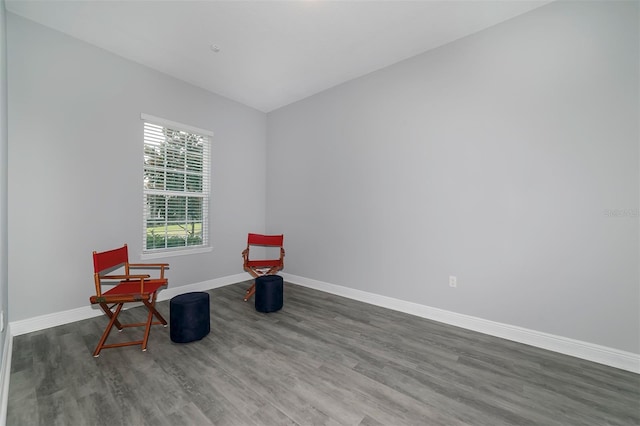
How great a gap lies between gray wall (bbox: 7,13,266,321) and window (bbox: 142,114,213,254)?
0.13m

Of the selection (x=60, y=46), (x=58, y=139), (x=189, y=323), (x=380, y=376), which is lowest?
(x=380, y=376)

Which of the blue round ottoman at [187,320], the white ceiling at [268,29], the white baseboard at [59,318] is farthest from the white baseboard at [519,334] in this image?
the white ceiling at [268,29]

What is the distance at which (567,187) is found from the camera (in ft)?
7.39

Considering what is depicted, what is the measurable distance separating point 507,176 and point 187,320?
345 cm

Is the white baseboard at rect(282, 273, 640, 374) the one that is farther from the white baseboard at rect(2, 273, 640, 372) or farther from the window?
the window

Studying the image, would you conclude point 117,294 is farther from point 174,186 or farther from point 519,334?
point 519,334

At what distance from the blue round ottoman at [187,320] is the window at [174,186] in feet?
4.77

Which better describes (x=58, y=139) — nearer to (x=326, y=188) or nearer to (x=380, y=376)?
(x=326, y=188)

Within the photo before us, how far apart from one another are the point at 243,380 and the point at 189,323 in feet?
2.83

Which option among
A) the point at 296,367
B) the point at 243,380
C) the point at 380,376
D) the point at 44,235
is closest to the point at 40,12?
the point at 44,235

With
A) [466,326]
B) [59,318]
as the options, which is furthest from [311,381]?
[59,318]

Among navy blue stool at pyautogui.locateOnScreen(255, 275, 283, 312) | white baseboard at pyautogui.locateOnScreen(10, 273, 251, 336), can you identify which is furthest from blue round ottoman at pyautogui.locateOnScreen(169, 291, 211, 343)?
white baseboard at pyautogui.locateOnScreen(10, 273, 251, 336)

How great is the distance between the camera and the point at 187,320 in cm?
239

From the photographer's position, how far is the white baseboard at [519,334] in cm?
207
